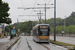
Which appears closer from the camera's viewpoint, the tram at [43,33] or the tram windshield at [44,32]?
the tram at [43,33]

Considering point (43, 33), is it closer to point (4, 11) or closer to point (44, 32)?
point (44, 32)

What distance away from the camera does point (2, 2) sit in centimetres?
3034

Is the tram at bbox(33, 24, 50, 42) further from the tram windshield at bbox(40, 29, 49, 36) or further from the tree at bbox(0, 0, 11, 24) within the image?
the tree at bbox(0, 0, 11, 24)

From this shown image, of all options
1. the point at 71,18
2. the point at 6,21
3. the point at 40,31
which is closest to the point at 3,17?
the point at 6,21

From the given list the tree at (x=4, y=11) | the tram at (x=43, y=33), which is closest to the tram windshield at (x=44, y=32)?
the tram at (x=43, y=33)

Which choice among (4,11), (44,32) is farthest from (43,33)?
(4,11)

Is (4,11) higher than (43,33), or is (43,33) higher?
(4,11)

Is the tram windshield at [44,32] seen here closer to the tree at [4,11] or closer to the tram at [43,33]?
the tram at [43,33]

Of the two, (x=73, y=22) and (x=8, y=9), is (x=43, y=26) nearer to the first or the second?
(x=8, y=9)

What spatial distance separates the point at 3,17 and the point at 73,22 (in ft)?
364

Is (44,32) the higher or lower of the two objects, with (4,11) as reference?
lower

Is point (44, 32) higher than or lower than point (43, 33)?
higher

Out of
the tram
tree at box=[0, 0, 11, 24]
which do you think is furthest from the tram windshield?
tree at box=[0, 0, 11, 24]

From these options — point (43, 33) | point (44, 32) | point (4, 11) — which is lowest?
point (43, 33)
